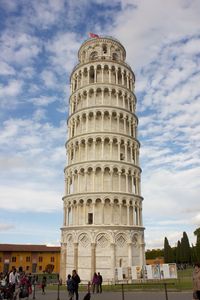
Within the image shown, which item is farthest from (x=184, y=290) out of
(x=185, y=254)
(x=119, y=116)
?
(x=185, y=254)

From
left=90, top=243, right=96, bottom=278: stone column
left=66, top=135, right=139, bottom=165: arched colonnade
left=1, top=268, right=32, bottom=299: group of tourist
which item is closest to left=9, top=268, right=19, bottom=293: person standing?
left=1, top=268, right=32, bottom=299: group of tourist

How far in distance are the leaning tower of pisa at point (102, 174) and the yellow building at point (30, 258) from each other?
47217mm

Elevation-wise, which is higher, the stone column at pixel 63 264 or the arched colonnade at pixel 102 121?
the arched colonnade at pixel 102 121

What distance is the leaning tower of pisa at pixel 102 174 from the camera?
40.6m

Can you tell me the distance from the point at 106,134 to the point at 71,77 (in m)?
14.5

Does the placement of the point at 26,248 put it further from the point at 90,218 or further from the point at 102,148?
the point at 102,148

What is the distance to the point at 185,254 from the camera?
8650 cm

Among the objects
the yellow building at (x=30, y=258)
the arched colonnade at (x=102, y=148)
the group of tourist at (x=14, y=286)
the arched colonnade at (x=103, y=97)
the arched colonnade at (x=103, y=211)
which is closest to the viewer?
the group of tourist at (x=14, y=286)

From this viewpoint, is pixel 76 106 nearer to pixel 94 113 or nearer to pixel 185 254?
pixel 94 113

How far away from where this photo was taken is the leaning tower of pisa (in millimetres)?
40594

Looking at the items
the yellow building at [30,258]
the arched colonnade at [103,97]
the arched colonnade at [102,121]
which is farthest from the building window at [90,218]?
the yellow building at [30,258]

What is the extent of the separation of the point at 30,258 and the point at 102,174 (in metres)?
54.3

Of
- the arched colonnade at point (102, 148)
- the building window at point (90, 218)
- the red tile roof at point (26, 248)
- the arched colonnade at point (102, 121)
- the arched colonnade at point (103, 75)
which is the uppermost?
the arched colonnade at point (103, 75)

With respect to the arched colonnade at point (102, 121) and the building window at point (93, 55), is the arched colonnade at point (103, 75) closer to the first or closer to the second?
the building window at point (93, 55)
